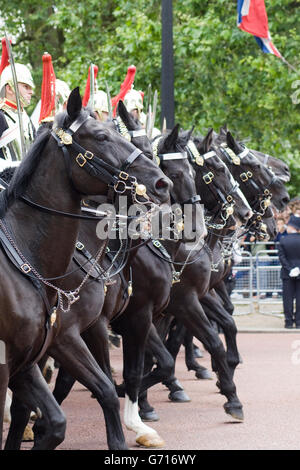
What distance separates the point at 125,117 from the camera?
7230 millimetres

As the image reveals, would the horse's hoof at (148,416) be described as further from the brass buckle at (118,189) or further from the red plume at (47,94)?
the brass buckle at (118,189)

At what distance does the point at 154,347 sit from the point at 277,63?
11.0m

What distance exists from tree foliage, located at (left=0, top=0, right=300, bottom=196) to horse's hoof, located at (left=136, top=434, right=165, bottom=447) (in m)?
11.1

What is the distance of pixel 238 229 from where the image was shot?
1079 cm

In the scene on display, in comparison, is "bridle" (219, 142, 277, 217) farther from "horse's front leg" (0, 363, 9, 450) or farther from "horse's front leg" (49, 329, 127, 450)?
"horse's front leg" (0, 363, 9, 450)

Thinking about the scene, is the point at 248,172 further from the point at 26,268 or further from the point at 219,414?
the point at 26,268

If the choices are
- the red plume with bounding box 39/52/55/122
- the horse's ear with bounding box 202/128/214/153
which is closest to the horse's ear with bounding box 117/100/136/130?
the red plume with bounding box 39/52/55/122

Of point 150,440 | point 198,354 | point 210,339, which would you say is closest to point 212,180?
point 210,339

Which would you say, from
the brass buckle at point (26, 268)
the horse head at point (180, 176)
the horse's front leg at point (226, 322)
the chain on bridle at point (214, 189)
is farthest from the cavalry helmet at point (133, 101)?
the brass buckle at point (26, 268)

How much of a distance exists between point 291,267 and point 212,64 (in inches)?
181

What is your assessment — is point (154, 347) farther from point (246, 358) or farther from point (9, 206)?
→ point (246, 358)

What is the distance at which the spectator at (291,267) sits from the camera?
1658 cm

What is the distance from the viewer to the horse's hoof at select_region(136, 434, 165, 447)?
715 cm
